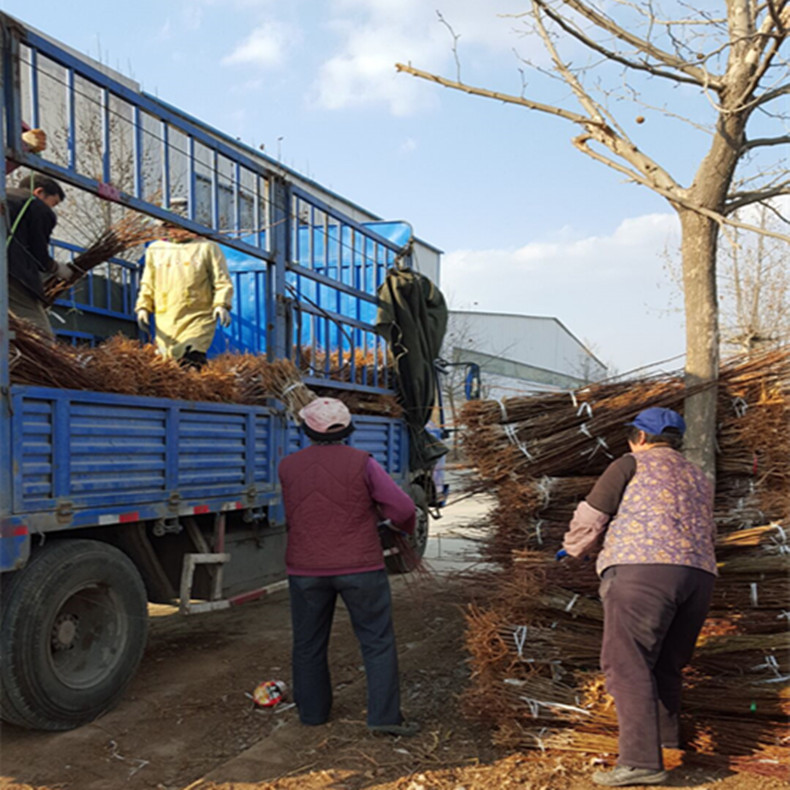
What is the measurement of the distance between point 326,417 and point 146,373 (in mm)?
1098

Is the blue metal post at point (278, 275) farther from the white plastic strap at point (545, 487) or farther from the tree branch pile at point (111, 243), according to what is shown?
the white plastic strap at point (545, 487)

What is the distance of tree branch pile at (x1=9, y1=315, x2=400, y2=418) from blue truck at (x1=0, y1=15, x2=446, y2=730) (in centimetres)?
9

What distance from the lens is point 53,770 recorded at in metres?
3.45

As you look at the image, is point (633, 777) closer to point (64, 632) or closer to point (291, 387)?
point (64, 632)

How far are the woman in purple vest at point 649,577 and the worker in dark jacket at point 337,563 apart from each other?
1044mm

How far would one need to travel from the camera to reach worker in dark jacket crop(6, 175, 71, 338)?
447 centimetres

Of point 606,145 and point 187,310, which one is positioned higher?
point 606,145

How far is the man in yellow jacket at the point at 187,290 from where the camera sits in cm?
588

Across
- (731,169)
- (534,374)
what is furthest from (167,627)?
(534,374)

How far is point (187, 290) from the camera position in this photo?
5.94 metres

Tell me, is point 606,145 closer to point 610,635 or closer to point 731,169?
point 731,169

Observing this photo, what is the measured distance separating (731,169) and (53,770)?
4.33 metres

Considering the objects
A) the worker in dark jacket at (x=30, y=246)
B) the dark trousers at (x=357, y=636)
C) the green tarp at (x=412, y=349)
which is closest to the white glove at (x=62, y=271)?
the worker in dark jacket at (x=30, y=246)

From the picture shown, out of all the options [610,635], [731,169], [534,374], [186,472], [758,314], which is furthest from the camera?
[534,374]
